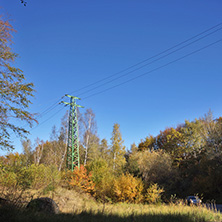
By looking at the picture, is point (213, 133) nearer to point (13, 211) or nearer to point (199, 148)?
point (199, 148)

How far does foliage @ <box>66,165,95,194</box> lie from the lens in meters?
18.0

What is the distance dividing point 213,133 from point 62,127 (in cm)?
2040

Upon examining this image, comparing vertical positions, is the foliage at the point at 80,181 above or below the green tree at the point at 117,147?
below

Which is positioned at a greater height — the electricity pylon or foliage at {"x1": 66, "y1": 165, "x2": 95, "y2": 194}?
the electricity pylon

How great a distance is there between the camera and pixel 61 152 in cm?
2847

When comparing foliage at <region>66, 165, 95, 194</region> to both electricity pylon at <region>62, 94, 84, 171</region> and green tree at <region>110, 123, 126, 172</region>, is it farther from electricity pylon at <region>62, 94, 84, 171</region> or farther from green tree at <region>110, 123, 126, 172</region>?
green tree at <region>110, 123, 126, 172</region>

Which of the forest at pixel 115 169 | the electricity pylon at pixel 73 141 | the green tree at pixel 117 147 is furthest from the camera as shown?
the green tree at pixel 117 147

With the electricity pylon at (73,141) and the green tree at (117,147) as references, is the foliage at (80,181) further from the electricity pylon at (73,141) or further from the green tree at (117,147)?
the green tree at (117,147)

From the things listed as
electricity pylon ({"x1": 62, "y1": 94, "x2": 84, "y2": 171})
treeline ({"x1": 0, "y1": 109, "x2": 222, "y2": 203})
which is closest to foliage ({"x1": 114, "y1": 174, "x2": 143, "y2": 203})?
treeline ({"x1": 0, "y1": 109, "x2": 222, "y2": 203})

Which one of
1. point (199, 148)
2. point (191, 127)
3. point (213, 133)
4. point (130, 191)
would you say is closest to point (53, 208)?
point (130, 191)

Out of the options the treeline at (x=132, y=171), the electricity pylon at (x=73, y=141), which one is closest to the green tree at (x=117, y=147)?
the treeline at (x=132, y=171)

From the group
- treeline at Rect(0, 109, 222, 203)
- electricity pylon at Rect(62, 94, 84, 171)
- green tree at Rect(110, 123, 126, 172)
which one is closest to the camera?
treeline at Rect(0, 109, 222, 203)

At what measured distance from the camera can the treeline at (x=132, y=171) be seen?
1594 cm

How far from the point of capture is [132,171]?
24.4 metres
